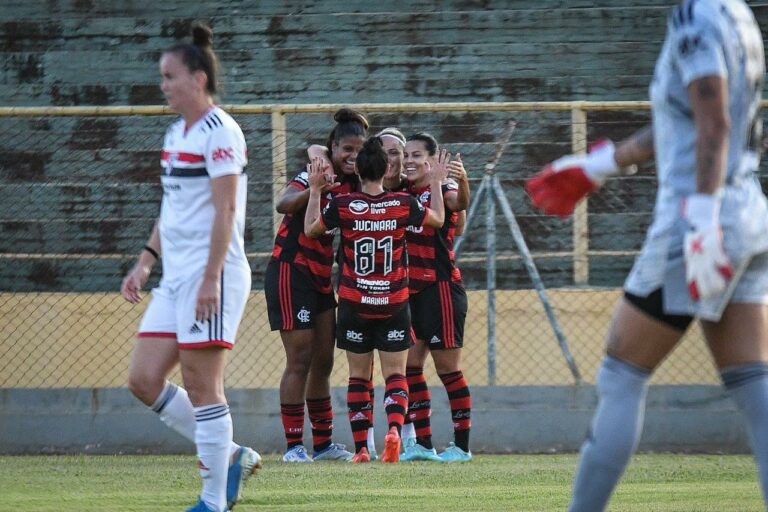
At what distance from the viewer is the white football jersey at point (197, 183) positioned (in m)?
5.09

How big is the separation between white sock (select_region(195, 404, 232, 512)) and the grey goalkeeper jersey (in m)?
2.12

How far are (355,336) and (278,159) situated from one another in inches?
81.0

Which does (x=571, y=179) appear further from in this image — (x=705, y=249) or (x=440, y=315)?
(x=440, y=315)

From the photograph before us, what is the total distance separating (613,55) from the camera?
13.8 meters

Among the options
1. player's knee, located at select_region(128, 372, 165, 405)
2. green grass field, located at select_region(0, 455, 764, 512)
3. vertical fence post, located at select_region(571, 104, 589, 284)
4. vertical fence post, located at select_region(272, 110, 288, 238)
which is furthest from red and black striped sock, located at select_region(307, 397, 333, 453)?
player's knee, located at select_region(128, 372, 165, 405)

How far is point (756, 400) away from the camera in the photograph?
3834 millimetres

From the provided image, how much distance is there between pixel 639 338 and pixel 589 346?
248 inches

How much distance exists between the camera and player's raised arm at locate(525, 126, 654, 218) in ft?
13.7

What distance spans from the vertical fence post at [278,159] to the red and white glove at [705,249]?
6.34m

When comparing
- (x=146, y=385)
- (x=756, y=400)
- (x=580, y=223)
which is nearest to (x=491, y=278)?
(x=580, y=223)

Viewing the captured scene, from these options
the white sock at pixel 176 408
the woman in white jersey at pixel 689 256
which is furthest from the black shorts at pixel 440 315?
the woman in white jersey at pixel 689 256

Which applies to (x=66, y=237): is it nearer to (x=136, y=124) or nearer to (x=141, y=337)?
(x=136, y=124)

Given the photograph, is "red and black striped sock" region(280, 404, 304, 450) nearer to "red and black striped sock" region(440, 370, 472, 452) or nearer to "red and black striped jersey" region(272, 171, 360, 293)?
"red and black striped jersey" region(272, 171, 360, 293)

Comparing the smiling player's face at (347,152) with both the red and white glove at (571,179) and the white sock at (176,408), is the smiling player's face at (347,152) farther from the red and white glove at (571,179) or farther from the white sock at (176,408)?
the red and white glove at (571,179)
